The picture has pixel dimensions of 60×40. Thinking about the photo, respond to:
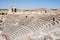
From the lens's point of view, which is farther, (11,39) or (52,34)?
(11,39)

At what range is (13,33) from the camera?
5.64 metres

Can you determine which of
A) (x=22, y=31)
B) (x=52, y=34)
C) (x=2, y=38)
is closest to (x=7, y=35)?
(x=2, y=38)

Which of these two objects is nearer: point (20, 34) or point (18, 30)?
point (20, 34)

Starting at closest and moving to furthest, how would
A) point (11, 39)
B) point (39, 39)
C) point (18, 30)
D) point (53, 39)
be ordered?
point (53, 39)
point (39, 39)
point (11, 39)
point (18, 30)

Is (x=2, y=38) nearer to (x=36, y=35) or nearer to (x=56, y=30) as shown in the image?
(x=36, y=35)

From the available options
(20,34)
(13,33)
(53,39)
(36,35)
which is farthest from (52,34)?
(13,33)

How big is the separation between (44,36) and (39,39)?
7.4 inches

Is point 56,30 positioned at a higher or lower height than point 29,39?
higher

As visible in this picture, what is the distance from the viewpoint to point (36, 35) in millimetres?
4559

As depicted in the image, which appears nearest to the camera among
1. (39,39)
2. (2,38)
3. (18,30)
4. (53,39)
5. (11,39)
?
(53,39)

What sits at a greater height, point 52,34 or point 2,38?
point 52,34

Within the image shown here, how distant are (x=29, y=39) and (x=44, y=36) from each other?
0.57 m

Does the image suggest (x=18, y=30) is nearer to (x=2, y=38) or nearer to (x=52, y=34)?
(x=2, y=38)

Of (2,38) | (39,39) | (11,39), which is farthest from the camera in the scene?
(2,38)
